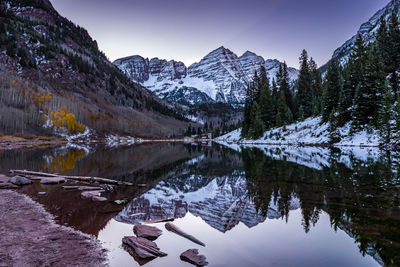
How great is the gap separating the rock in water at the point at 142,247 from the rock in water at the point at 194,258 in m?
0.66

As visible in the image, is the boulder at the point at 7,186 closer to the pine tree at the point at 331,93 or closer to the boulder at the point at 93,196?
the boulder at the point at 93,196

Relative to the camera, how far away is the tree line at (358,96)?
5016 centimetres

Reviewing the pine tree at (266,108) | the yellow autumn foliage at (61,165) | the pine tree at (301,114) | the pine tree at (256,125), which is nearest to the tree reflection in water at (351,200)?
the yellow autumn foliage at (61,165)

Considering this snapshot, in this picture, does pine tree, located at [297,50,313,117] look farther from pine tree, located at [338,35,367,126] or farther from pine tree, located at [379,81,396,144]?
pine tree, located at [379,81,396,144]

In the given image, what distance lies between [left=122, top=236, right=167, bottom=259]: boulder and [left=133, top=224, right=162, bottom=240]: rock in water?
479mm

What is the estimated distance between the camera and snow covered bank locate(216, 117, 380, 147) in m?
56.0

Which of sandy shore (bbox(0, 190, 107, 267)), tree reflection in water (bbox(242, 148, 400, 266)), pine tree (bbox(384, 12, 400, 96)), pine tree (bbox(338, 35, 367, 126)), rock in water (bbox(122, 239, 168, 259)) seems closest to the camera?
sandy shore (bbox(0, 190, 107, 267))

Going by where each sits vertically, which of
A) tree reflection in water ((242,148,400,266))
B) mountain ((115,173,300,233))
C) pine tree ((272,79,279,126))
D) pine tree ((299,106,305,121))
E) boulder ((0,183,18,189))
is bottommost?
boulder ((0,183,18,189))

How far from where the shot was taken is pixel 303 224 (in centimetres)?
1026

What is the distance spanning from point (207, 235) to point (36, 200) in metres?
10.2

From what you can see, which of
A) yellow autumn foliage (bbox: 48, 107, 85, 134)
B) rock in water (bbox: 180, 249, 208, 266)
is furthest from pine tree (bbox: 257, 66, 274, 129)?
yellow autumn foliage (bbox: 48, 107, 85, 134)

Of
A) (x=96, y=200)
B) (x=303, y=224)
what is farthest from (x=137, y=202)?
(x=303, y=224)

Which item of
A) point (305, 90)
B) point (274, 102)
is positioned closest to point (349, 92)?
point (305, 90)

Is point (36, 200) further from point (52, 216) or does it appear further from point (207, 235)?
point (207, 235)
